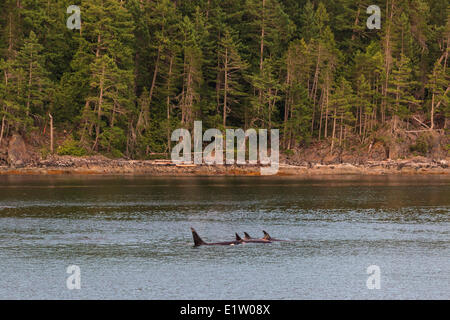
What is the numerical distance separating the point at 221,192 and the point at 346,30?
54163mm

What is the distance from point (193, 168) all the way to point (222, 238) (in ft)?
188

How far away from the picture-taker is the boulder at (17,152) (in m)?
87.6

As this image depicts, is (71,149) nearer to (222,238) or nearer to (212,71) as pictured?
(212,71)

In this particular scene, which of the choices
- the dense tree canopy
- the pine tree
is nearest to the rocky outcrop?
the dense tree canopy

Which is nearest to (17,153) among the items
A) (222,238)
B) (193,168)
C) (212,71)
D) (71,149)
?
(71,149)

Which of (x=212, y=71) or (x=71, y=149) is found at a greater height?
(x=212, y=71)

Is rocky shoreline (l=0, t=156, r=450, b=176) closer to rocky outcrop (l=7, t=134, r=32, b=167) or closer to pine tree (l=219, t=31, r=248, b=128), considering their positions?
rocky outcrop (l=7, t=134, r=32, b=167)

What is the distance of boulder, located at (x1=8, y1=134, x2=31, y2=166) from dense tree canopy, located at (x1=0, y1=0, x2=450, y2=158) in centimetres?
150

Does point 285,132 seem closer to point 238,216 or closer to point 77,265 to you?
point 238,216

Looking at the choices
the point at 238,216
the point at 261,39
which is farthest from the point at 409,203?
the point at 261,39

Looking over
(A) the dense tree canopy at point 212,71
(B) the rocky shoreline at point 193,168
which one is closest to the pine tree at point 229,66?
(A) the dense tree canopy at point 212,71

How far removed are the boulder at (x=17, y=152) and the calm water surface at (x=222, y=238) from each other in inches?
776

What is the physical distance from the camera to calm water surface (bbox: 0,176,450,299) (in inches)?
1011

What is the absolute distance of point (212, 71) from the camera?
99500 millimetres
